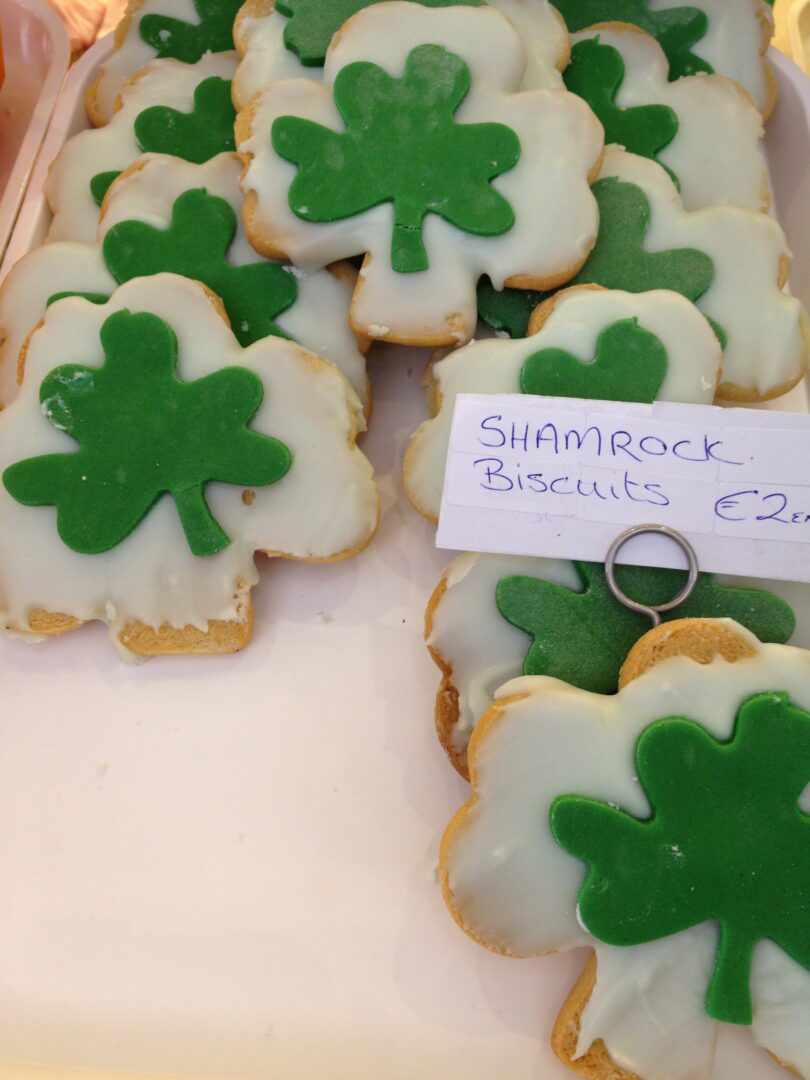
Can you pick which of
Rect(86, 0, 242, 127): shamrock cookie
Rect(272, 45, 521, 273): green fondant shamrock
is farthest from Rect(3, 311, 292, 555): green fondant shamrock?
Rect(86, 0, 242, 127): shamrock cookie

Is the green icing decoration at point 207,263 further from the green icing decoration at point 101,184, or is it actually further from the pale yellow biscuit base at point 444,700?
the pale yellow biscuit base at point 444,700

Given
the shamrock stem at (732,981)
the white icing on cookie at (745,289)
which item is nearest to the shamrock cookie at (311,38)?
the white icing on cookie at (745,289)

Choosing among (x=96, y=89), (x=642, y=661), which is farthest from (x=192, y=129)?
(x=642, y=661)

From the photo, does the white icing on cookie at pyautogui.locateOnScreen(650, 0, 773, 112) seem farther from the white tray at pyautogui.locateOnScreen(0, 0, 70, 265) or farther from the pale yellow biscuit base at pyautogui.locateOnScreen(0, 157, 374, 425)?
the white tray at pyautogui.locateOnScreen(0, 0, 70, 265)

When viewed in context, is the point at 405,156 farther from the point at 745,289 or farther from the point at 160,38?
the point at 160,38

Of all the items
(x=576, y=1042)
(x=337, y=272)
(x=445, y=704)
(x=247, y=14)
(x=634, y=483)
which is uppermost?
(x=247, y=14)

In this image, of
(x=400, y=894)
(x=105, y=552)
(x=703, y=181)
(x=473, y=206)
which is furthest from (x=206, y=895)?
(x=703, y=181)
